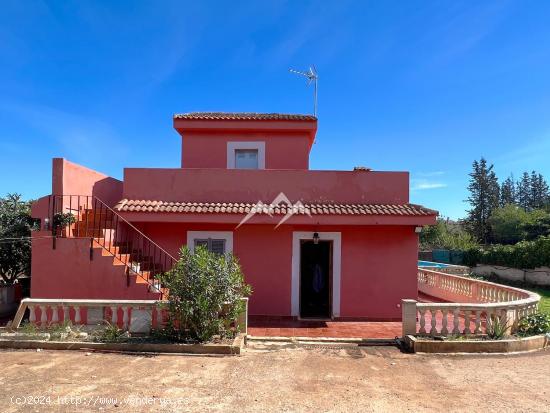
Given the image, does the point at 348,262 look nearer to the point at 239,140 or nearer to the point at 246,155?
the point at 246,155

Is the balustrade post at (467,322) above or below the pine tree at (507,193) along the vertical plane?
below

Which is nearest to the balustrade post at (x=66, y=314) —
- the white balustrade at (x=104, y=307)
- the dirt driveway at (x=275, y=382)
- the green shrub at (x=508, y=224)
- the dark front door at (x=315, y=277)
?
the white balustrade at (x=104, y=307)

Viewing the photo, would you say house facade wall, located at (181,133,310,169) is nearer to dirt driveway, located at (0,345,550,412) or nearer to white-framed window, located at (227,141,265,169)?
white-framed window, located at (227,141,265,169)

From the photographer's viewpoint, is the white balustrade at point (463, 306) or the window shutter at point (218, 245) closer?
the white balustrade at point (463, 306)

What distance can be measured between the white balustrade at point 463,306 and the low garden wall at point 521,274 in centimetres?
1165

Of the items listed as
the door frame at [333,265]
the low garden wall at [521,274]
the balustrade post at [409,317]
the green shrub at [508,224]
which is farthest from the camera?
the green shrub at [508,224]

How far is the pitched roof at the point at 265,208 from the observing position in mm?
10016

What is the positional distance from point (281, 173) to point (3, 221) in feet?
29.6

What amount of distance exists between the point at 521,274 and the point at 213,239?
72.9 ft

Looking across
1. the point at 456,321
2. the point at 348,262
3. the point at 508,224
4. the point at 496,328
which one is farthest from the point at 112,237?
the point at 508,224

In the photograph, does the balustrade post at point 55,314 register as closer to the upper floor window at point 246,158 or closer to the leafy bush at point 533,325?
the upper floor window at point 246,158

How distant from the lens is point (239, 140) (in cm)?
1355

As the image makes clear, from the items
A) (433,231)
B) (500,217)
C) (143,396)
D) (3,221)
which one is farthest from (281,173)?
(500,217)

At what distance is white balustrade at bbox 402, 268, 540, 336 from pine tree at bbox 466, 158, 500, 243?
139ft
